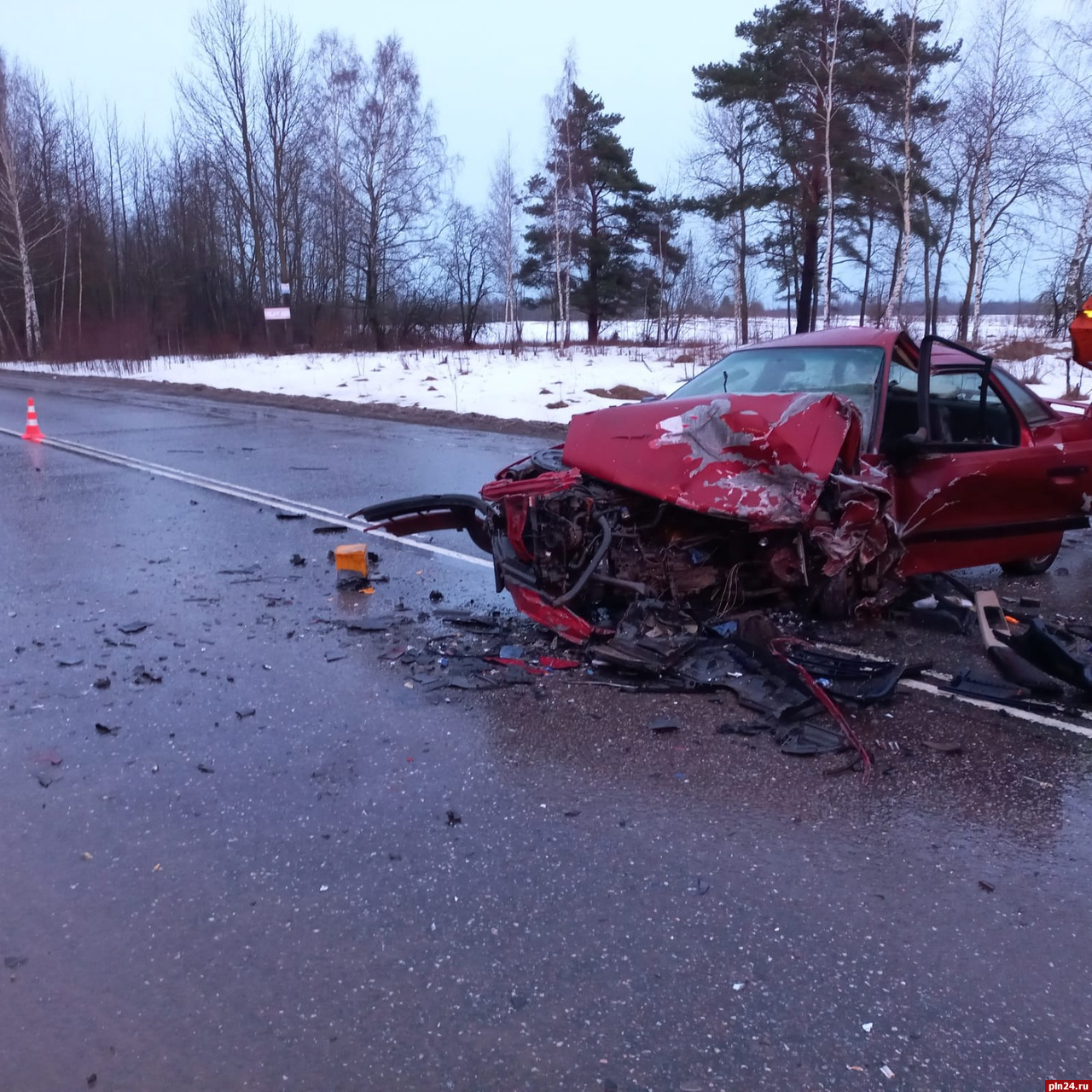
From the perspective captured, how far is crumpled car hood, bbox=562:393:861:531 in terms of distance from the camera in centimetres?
483

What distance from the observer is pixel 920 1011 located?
2.47 meters

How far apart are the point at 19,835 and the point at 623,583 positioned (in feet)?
9.61

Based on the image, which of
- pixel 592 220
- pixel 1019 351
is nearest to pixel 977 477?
pixel 1019 351

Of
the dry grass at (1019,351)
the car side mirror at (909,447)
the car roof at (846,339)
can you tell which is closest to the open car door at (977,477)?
the car side mirror at (909,447)

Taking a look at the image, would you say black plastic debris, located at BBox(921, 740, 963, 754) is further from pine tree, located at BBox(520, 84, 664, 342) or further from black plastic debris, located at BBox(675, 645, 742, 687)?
pine tree, located at BBox(520, 84, 664, 342)


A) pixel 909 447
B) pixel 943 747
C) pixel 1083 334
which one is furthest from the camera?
pixel 1083 334

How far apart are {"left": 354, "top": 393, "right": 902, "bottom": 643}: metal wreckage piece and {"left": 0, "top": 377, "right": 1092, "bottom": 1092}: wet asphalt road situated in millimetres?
588

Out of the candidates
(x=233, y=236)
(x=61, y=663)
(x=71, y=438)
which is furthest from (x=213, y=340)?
(x=61, y=663)

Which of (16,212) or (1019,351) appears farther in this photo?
(16,212)

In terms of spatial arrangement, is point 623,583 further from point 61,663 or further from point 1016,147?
point 1016,147

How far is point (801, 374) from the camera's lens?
6074mm

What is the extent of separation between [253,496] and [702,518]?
230 inches

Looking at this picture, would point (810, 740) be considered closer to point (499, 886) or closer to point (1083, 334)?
point (499, 886)

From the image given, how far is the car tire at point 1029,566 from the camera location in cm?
657
